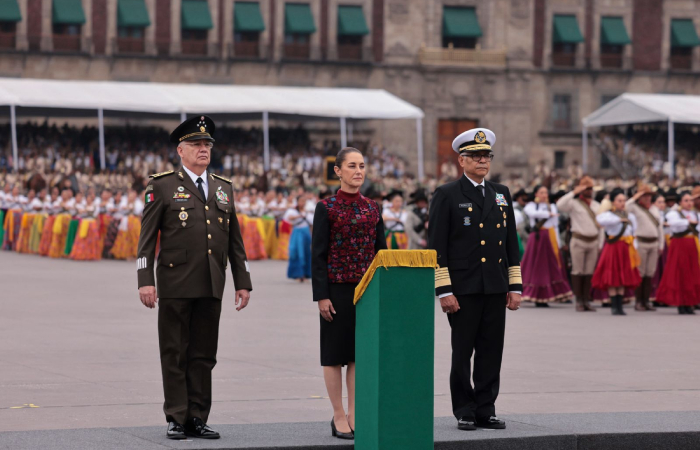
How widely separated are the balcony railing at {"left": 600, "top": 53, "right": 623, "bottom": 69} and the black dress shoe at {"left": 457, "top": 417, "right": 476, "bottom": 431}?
49.8 metres

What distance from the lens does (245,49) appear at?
51.7m

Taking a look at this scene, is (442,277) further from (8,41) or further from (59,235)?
(8,41)

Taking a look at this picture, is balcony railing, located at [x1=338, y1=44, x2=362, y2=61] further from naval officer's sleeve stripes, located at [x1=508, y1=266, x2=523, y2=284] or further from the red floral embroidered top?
the red floral embroidered top

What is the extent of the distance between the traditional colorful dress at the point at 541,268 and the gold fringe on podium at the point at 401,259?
11.6 m

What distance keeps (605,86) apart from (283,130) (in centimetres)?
1623

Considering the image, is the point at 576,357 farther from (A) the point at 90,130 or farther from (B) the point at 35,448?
(A) the point at 90,130

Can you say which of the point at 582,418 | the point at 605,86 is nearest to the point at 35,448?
the point at 582,418

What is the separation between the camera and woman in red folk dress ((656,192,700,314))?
59.6 feet

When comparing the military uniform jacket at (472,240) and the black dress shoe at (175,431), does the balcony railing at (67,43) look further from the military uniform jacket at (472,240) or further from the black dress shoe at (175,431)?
the black dress shoe at (175,431)

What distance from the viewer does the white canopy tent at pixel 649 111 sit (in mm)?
42531

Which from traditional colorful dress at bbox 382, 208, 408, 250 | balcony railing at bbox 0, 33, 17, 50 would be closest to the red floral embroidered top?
traditional colorful dress at bbox 382, 208, 408, 250

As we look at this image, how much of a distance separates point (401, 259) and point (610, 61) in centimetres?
5080

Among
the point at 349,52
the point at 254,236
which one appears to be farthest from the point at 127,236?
the point at 349,52

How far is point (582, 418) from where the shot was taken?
870cm
